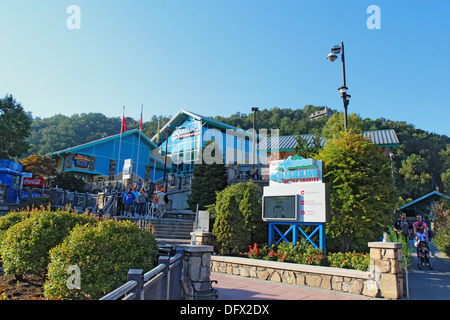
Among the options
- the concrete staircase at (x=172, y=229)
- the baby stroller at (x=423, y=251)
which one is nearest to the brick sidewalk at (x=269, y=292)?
the baby stroller at (x=423, y=251)

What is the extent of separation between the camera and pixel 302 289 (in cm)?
903

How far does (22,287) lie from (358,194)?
33.7 ft

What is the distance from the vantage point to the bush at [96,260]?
206 inches

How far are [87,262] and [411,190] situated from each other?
54.0m

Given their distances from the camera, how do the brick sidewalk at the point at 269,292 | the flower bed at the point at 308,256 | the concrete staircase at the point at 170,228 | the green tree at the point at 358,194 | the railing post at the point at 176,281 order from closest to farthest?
the railing post at the point at 176,281 → the brick sidewalk at the point at 269,292 → the flower bed at the point at 308,256 → the green tree at the point at 358,194 → the concrete staircase at the point at 170,228

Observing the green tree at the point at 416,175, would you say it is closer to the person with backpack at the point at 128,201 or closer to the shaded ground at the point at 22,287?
the person with backpack at the point at 128,201

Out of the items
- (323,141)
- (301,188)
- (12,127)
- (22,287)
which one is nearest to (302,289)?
(301,188)

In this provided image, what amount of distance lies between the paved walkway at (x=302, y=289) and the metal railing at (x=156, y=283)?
1.87 meters

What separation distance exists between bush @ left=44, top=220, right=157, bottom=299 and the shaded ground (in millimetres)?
1423

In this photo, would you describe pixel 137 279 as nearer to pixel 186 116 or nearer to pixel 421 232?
pixel 421 232

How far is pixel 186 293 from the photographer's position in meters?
6.66

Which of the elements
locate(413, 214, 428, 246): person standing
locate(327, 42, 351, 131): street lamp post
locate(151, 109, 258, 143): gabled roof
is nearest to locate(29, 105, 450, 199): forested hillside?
locate(151, 109, 258, 143): gabled roof

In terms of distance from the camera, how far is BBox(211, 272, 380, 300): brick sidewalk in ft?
25.8
